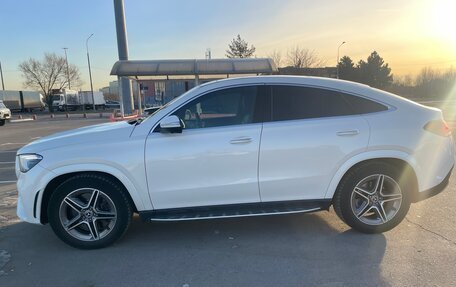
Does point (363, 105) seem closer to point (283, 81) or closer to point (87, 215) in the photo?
point (283, 81)

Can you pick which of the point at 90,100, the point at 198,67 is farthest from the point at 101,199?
the point at 90,100

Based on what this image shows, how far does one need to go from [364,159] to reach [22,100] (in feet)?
206

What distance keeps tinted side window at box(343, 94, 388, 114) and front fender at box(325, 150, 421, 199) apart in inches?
18.2

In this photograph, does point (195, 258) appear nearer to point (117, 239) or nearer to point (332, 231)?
point (117, 239)

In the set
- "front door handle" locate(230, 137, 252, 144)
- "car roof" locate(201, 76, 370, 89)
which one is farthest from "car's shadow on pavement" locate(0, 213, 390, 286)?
"car roof" locate(201, 76, 370, 89)

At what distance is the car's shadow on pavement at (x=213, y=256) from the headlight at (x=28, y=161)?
94 centimetres

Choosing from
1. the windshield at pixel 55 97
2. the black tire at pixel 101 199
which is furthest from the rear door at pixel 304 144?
the windshield at pixel 55 97

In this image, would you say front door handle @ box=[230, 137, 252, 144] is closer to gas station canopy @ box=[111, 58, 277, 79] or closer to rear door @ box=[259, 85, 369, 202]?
rear door @ box=[259, 85, 369, 202]

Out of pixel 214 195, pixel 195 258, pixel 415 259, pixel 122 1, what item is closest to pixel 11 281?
pixel 195 258

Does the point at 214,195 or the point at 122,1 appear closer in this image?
the point at 214,195

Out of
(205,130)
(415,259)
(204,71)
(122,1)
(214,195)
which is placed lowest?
(415,259)

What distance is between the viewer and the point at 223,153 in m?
3.94

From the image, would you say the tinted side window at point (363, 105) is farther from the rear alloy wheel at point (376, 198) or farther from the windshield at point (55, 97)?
the windshield at point (55, 97)

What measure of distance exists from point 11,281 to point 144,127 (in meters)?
1.90
